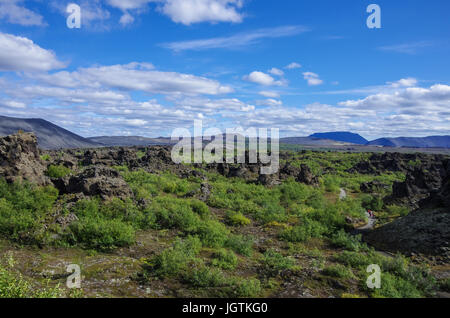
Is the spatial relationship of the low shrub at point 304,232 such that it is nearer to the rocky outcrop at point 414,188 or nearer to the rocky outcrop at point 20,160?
the rocky outcrop at point 414,188

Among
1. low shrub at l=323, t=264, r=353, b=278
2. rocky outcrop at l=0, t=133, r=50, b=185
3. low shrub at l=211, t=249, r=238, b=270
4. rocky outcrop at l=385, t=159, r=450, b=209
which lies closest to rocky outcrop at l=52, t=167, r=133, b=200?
rocky outcrop at l=0, t=133, r=50, b=185

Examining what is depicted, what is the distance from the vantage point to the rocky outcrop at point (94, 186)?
16906mm

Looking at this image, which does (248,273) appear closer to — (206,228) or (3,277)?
(206,228)

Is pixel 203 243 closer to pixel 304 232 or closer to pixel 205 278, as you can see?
pixel 205 278

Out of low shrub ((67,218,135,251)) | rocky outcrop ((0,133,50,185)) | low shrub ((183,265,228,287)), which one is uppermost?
rocky outcrop ((0,133,50,185))

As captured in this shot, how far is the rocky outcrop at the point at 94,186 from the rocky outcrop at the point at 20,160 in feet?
3.48

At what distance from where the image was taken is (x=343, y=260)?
12.6 m

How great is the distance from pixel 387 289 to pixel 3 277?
10.7m

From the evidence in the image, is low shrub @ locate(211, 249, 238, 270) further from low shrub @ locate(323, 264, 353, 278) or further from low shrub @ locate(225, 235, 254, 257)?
low shrub @ locate(323, 264, 353, 278)

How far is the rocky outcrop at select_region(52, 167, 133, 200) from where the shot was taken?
16.9 metres

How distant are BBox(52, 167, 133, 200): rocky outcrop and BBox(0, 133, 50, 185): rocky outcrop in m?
1.06
